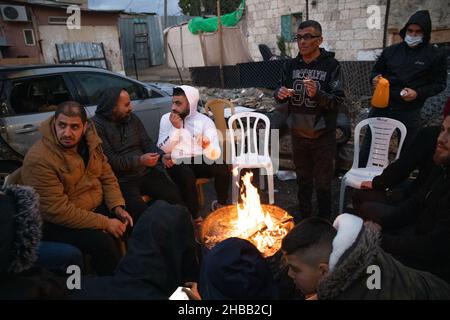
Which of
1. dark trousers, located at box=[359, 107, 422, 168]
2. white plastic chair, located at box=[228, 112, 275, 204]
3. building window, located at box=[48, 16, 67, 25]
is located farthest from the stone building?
building window, located at box=[48, 16, 67, 25]

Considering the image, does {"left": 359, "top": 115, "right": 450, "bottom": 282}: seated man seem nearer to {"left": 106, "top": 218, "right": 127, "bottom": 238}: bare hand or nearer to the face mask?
the face mask

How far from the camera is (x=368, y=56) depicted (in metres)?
11.5

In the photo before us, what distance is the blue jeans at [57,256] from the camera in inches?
97.0

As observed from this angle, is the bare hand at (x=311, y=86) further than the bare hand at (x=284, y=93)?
No

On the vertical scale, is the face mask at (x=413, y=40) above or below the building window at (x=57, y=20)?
below

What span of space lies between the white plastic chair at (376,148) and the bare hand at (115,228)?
2532 mm

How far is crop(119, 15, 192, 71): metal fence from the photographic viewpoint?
812 inches

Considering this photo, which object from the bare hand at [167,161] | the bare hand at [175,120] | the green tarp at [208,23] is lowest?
the bare hand at [167,161]

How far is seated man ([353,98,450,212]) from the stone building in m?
7.98

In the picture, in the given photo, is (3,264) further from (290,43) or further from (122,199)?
(290,43)

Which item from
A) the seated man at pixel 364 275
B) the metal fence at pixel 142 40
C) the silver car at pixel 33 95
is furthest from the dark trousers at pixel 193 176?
the metal fence at pixel 142 40

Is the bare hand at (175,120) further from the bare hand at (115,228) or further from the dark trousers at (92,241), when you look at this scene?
the dark trousers at (92,241)
